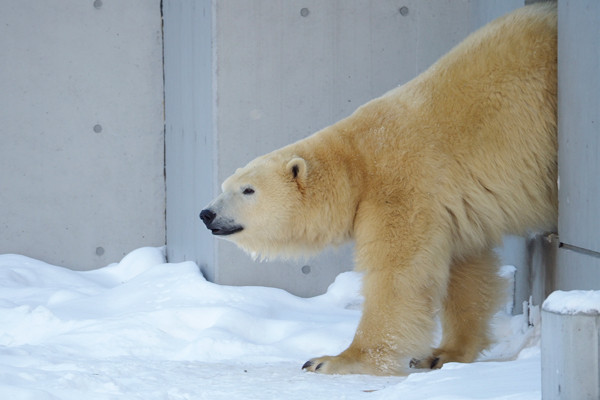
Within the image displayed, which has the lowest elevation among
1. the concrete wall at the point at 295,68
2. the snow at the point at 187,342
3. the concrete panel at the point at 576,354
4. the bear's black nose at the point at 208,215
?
the snow at the point at 187,342

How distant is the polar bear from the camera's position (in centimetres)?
401

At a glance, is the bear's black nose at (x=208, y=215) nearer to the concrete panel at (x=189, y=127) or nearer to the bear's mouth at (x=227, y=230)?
the bear's mouth at (x=227, y=230)

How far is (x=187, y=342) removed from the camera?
484 centimetres

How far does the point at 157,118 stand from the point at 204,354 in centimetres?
336

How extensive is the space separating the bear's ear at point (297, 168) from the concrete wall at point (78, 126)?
3.41m

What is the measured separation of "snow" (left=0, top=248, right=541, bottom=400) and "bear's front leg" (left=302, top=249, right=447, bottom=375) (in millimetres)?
93

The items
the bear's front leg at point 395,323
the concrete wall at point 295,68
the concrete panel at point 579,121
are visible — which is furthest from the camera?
the concrete wall at point 295,68

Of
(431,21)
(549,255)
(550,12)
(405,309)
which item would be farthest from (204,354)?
(431,21)

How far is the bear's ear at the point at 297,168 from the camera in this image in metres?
4.27

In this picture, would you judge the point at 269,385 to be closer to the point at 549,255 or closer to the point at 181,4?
the point at 549,255

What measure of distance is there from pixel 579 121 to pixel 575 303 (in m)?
1.73

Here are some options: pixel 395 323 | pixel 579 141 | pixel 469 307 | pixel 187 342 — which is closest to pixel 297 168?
pixel 395 323

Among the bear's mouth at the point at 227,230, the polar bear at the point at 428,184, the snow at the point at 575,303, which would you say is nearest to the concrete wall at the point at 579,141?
the polar bear at the point at 428,184

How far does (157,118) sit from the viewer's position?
7488 millimetres
